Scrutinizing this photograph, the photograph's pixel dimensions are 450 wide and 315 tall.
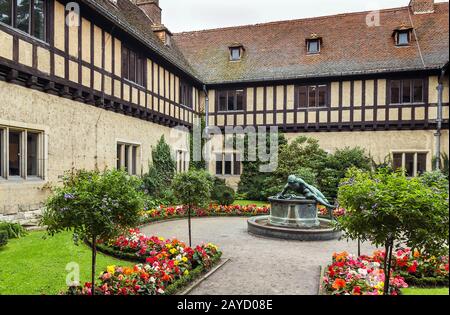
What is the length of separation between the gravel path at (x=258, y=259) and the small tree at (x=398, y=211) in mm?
1976

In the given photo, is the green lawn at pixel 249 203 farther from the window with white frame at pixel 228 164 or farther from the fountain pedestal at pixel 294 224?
the fountain pedestal at pixel 294 224

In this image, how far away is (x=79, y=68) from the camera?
12.1 meters

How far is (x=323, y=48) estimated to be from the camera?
2253cm

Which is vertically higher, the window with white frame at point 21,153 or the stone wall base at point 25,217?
the window with white frame at point 21,153

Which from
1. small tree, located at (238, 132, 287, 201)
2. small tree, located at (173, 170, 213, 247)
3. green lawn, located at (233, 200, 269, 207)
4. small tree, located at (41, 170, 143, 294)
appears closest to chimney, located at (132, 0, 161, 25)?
small tree, located at (238, 132, 287, 201)

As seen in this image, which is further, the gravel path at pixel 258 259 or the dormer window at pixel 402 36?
the dormer window at pixel 402 36

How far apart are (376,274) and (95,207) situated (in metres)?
4.80

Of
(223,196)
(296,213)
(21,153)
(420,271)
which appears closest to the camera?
(420,271)

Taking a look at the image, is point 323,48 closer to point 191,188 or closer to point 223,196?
point 223,196

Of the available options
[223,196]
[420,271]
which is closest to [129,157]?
[223,196]

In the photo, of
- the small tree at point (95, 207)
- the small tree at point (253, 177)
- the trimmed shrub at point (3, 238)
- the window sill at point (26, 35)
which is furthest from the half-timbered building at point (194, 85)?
the small tree at point (95, 207)

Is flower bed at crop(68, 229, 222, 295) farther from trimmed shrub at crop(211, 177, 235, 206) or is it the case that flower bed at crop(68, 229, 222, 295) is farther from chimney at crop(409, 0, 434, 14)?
chimney at crop(409, 0, 434, 14)

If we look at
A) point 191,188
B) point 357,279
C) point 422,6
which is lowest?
point 357,279

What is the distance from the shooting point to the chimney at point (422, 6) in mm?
20894
